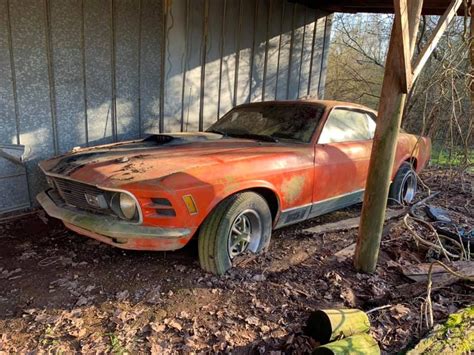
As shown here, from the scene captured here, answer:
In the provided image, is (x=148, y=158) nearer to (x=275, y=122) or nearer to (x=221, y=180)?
(x=221, y=180)

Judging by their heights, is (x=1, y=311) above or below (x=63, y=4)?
below

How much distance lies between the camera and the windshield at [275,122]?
4.49m

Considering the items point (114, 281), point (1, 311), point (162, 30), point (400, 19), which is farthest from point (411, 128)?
point (1, 311)

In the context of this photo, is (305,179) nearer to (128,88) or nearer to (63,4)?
(128,88)

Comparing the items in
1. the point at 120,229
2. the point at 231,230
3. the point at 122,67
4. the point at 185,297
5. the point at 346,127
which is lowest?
the point at 185,297

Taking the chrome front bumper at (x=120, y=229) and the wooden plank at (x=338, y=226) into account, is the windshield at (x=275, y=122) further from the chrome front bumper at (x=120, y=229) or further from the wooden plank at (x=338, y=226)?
the chrome front bumper at (x=120, y=229)

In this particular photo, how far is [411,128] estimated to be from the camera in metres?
11.3

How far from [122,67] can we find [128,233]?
338cm

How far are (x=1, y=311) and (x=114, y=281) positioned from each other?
836 millimetres

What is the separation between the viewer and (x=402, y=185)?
5727 mm

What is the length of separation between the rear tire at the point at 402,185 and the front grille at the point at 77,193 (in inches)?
157

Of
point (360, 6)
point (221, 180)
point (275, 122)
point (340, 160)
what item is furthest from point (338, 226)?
point (360, 6)

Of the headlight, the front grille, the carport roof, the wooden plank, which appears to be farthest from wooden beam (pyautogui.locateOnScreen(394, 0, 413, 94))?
the carport roof

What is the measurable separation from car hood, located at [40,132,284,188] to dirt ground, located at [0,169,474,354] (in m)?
0.86
